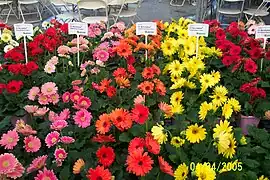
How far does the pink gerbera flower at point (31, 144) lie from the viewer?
59.6 inches

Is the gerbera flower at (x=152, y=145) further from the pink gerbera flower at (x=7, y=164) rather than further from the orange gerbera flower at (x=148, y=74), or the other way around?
the orange gerbera flower at (x=148, y=74)

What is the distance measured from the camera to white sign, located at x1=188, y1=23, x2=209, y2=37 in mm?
2211

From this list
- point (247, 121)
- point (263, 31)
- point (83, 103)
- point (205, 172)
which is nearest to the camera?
point (205, 172)

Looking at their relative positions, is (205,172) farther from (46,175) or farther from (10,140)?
(10,140)

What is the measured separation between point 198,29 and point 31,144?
1.16m

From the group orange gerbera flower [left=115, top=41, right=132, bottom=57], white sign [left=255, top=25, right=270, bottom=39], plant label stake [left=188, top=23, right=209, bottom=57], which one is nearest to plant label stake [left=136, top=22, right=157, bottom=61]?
orange gerbera flower [left=115, top=41, right=132, bottom=57]

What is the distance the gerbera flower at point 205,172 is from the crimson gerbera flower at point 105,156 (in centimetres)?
29

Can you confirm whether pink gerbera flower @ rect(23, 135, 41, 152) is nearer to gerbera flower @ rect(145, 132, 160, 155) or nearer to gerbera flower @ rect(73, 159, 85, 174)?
gerbera flower @ rect(73, 159, 85, 174)

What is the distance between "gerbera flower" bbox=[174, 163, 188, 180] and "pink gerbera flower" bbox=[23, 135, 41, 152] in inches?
21.4

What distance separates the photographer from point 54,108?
1950mm

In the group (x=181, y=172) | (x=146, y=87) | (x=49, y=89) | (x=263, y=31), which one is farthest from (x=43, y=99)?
(x=263, y=31)

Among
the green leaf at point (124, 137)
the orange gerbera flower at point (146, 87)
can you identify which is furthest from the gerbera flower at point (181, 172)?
the orange gerbera flower at point (146, 87)

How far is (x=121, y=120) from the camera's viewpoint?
58.4 inches

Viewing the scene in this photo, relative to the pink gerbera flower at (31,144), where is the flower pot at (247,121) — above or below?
below
